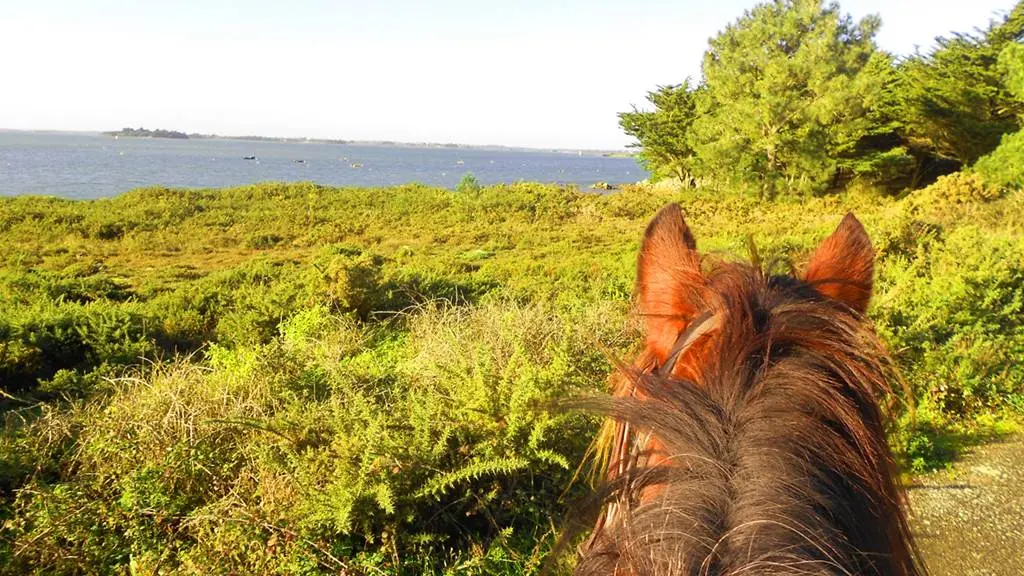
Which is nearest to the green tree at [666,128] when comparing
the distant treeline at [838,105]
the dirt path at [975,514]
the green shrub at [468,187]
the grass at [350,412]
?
the distant treeline at [838,105]

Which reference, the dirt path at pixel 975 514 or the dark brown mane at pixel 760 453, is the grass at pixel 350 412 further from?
the dark brown mane at pixel 760 453

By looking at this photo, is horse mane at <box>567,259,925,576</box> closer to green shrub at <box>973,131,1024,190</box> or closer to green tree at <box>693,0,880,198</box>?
green shrub at <box>973,131,1024,190</box>

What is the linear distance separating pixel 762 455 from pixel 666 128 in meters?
36.8

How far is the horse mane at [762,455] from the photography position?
74cm

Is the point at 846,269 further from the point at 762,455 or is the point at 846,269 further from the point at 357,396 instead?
the point at 357,396

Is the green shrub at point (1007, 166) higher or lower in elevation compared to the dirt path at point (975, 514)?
higher

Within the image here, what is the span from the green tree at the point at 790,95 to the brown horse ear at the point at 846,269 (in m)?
26.7

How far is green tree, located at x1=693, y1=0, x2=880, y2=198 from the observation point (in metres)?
24.5

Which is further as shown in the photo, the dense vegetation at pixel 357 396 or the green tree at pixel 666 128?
→ the green tree at pixel 666 128

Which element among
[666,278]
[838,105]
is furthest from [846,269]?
[838,105]

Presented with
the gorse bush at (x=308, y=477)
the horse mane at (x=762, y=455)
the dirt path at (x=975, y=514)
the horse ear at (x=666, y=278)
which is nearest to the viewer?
the horse mane at (x=762, y=455)

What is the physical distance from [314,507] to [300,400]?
1.16 metres

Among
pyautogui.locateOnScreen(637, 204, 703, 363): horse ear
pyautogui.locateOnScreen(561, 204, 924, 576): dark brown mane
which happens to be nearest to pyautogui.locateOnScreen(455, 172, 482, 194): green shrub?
pyautogui.locateOnScreen(637, 204, 703, 363): horse ear

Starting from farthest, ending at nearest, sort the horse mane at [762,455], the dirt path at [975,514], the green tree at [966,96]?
the green tree at [966,96]
the dirt path at [975,514]
the horse mane at [762,455]
